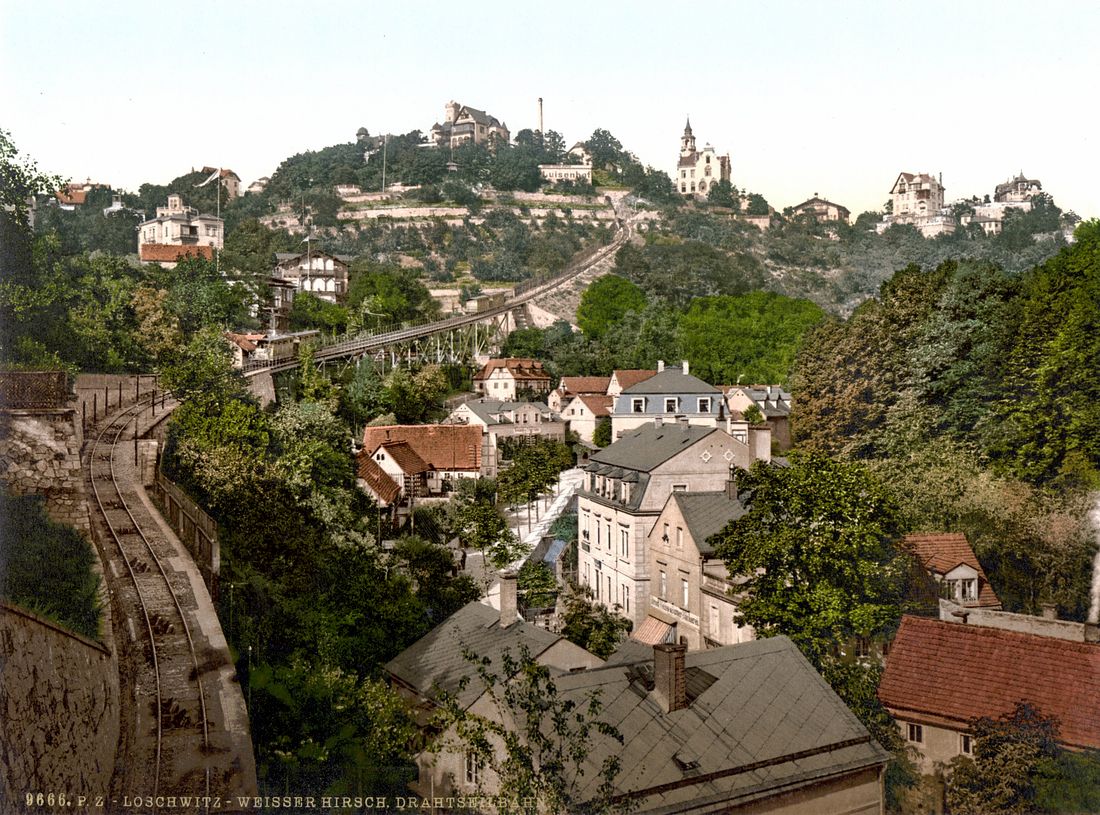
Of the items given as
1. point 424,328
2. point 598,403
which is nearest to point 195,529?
point 598,403

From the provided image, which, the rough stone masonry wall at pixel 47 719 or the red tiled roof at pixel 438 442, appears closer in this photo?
the rough stone masonry wall at pixel 47 719

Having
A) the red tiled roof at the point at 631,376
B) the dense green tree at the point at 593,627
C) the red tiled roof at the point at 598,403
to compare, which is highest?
the red tiled roof at the point at 631,376

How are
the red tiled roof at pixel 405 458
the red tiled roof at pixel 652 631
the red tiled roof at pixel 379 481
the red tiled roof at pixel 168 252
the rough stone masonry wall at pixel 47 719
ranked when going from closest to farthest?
the rough stone masonry wall at pixel 47 719
the red tiled roof at pixel 652 631
the red tiled roof at pixel 168 252
the red tiled roof at pixel 379 481
the red tiled roof at pixel 405 458

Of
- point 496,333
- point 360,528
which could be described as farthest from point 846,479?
point 496,333

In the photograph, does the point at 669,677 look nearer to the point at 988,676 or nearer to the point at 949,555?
the point at 988,676

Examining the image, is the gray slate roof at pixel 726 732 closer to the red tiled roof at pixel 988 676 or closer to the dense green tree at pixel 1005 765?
the dense green tree at pixel 1005 765

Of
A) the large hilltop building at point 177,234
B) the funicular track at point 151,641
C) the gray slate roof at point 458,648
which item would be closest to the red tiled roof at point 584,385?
the large hilltop building at point 177,234
